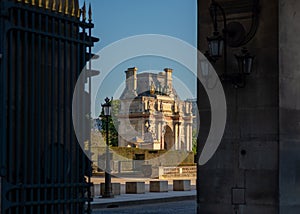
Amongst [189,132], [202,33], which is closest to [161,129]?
[189,132]

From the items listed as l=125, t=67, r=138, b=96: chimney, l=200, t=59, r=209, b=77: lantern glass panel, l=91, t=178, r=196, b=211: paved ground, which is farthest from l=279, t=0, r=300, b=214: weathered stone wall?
l=125, t=67, r=138, b=96: chimney

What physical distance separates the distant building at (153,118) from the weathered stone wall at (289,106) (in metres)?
65.5

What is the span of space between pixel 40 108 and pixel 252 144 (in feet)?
19.8

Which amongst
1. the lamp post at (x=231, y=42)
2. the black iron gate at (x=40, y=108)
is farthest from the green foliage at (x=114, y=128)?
the black iron gate at (x=40, y=108)

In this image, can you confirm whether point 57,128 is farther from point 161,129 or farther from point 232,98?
point 161,129

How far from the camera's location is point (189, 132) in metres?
90.4

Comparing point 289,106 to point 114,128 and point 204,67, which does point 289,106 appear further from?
point 114,128

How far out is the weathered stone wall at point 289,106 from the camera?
1075cm

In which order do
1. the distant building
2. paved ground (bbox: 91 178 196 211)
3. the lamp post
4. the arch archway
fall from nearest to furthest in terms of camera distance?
the lamp post
paved ground (bbox: 91 178 196 211)
the distant building
the arch archway

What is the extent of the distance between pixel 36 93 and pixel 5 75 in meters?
0.37

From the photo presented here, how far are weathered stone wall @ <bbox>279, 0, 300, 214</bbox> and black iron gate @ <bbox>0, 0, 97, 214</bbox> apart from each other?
5.41 meters

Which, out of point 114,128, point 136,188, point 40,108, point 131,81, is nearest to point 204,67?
point 40,108

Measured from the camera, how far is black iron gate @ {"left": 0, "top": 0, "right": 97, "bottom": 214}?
5.53 meters

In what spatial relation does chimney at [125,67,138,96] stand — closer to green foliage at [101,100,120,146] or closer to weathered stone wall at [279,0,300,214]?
green foliage at [101,100,120,146]
